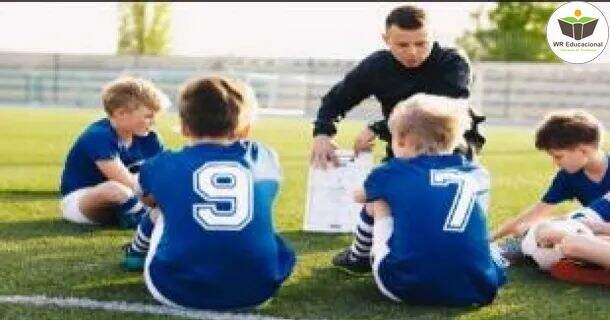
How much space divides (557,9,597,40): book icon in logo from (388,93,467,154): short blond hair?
52.0 feet

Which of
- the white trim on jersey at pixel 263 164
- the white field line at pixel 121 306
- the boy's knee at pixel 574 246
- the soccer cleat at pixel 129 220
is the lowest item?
the soccer cleat at pixel 129 220

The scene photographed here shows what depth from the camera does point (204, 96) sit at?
3.75 meters

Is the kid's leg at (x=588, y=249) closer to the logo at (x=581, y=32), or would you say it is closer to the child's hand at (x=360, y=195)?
the child's hand at (x=360, y=195)

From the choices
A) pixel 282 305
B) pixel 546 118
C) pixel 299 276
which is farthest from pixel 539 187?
pixel 282 305

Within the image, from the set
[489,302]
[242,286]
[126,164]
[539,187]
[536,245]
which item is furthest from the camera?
[539,187]

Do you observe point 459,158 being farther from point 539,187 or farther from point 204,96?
point 539,187

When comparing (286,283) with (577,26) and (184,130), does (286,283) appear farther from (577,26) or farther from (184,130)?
(577,26)

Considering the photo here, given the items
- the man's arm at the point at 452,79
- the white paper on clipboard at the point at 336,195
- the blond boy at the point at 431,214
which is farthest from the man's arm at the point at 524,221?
the blond boy at the point at 431,214

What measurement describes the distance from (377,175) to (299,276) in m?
0.74

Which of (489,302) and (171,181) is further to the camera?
(489,302)

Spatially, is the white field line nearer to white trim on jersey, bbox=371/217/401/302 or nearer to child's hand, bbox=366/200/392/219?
white trim on jersey, bbox=371/217/401/302

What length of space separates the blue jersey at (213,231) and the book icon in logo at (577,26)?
16.2 meters

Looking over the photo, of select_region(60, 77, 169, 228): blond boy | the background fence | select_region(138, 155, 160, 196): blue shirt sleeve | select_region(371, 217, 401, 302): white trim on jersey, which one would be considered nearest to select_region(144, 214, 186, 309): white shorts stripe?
select_region(138, 155, 160, 196): blue shirt sleeve

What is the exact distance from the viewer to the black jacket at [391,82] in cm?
533
